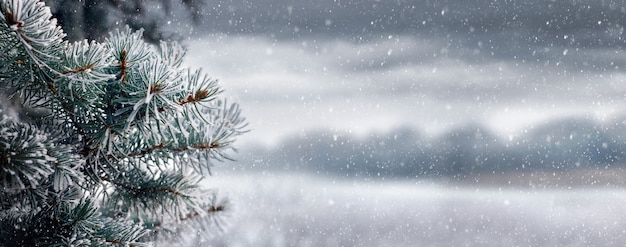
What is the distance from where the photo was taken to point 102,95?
72 cm

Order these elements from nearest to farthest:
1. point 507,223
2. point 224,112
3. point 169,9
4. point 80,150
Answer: point 80,150 → point 224,112 → point 169,9 → point 507,223

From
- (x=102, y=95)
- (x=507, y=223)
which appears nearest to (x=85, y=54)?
(x=102, y=95)

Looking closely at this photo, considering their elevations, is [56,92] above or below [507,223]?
below

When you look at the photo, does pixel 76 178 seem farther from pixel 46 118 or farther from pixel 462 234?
pixel 462 234

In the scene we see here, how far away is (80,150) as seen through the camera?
0.78m

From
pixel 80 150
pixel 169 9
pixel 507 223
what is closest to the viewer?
pixel 80 150

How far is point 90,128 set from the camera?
0.75 metres

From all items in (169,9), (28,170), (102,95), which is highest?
(169,9)

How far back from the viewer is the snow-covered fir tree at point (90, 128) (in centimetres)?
66

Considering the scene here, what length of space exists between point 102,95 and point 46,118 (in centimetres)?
14

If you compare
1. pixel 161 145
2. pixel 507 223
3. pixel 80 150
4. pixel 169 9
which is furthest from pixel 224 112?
pixel 507 223

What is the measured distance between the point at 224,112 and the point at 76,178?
248mm

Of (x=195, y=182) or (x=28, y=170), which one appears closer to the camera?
(x=28, y=170)

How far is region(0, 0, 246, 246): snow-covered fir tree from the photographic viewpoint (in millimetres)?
657
